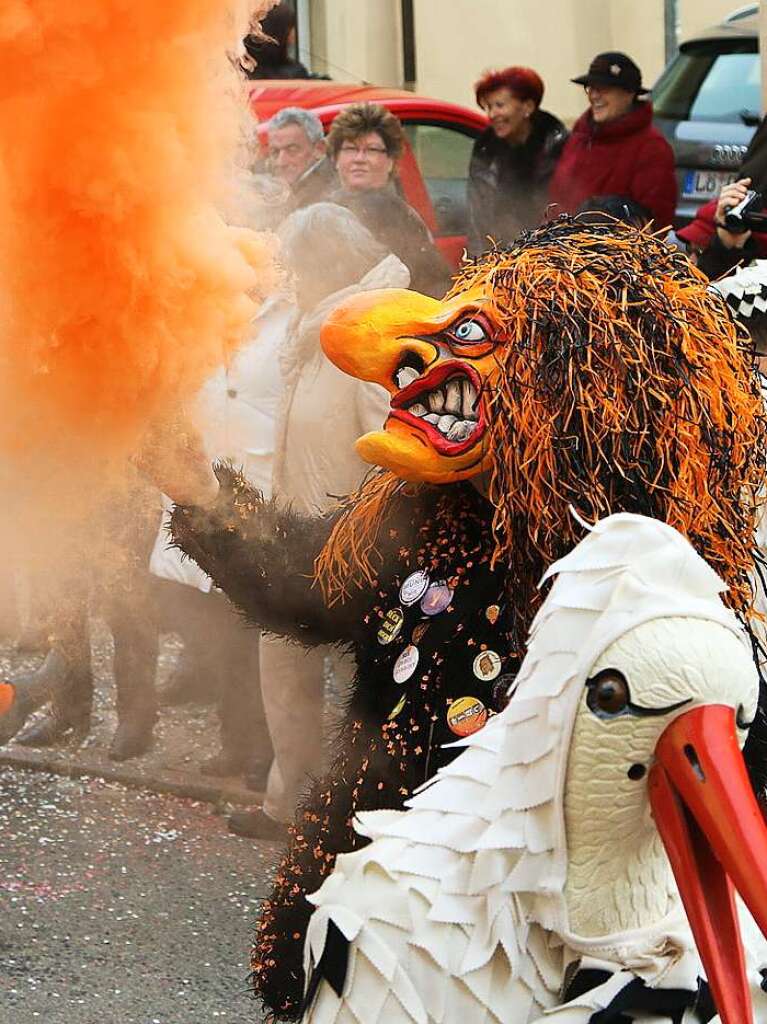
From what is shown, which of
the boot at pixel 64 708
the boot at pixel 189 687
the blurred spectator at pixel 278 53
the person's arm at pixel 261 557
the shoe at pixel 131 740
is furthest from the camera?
the blurred spectator at pixel 278 53

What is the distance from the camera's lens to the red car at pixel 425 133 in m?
6.63

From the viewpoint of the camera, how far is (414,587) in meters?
2.66

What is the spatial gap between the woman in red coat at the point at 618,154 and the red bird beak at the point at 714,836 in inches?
178

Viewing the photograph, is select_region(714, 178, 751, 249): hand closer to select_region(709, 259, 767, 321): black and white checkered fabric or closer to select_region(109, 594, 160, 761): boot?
select_region(709, 259, 767, 321): black and white checkered fabric

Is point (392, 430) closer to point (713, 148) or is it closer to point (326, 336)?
point (326, 336)

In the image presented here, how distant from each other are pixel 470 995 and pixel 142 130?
123 cm

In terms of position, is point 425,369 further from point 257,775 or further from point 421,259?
point 257,775

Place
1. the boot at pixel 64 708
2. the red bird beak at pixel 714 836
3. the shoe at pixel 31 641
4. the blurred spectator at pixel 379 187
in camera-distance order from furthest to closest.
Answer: the shoe at pixel 31 641 < the boot at pixel 64 708 < the blurred spectator at pixel 379 187 < the red bird beak at pixel 714 836

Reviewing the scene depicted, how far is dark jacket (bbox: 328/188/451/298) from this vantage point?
4793mm

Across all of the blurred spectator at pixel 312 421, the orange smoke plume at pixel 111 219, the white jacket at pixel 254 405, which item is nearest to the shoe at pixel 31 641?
the white jacket at pixel 254 405

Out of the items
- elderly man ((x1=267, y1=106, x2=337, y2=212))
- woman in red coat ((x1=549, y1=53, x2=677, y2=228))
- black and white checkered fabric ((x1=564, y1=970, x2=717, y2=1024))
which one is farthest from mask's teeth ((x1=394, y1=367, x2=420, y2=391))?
woman in red coat ((x1=549, y1=53, x2=677, y2=228))

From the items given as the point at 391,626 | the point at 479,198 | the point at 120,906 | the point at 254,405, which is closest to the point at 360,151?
the point at 254,405

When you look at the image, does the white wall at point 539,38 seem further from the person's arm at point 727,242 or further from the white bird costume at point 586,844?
the white bird costume at point 586,844

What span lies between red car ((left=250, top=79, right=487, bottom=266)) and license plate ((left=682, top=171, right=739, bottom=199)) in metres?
0.96
